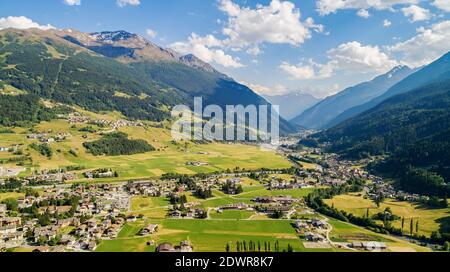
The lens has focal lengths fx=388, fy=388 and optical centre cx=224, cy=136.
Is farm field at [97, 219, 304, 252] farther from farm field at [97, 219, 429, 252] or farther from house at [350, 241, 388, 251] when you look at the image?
house at [350, 241, 388, 251]

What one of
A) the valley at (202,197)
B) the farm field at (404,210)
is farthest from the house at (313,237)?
the farm field at (404,210)

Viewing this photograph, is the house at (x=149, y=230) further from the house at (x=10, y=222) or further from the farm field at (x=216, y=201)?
the house at (x=10, y=222)

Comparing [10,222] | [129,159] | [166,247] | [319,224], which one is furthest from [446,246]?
[129,159]

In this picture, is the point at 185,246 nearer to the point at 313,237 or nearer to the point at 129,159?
the point at 313,237

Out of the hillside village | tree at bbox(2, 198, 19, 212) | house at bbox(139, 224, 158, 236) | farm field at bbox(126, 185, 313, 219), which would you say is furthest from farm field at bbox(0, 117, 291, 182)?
house at bbox(139, 224, 158, 236)

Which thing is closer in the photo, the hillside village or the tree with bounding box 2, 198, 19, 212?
the hillside village

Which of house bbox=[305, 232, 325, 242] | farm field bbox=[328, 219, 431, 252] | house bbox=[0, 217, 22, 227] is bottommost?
farm field bbox=[328, 219, 431, 252]

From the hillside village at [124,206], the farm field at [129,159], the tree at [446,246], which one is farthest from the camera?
the farm field at [129,159]
